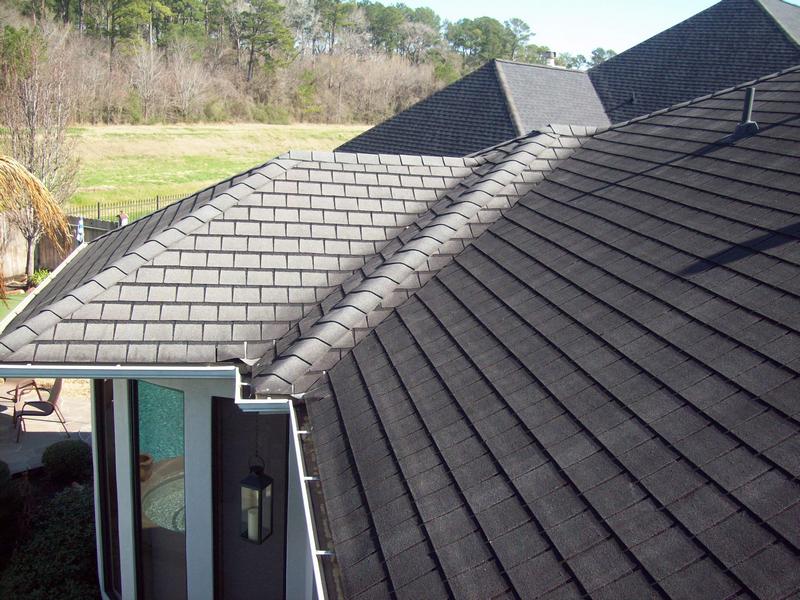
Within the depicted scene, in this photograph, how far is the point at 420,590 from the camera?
2918 millimetres

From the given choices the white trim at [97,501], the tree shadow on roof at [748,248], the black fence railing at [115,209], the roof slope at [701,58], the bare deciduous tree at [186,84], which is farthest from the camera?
the bare deciduous tree at [186,84]

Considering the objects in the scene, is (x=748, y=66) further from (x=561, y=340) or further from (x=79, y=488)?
(x=79, y=488)

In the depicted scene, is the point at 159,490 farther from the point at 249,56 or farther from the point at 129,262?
the point at 249,56

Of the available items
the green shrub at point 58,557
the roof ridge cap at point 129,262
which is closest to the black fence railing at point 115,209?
the green shrub at point 58,557

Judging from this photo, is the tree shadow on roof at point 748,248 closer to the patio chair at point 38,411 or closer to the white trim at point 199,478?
the white trim at point 199,478

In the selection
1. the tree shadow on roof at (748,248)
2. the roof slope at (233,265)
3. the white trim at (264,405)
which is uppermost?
the tree shadow on roof at (748,248)

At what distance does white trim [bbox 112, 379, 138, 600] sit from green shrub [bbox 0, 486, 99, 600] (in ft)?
3.53

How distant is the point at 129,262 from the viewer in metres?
6.30

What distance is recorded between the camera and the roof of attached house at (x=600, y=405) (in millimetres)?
2635

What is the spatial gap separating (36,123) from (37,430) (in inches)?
555

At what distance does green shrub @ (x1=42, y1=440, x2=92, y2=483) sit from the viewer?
10234 mm

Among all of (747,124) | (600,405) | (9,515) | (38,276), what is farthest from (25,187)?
(38,276)

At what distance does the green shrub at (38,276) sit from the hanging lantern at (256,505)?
18180mm

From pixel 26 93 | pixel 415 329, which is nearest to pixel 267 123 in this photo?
pixel 26 93
